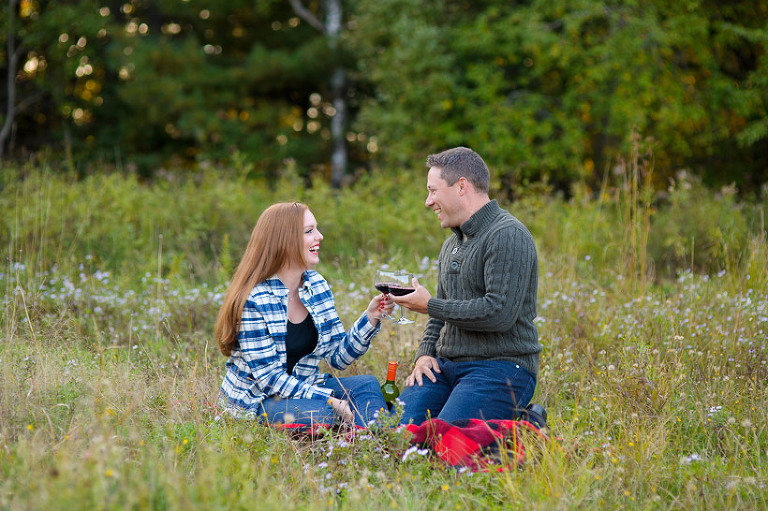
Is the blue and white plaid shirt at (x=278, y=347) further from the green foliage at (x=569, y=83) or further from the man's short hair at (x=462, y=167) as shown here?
the green foliage at (x=569, y=83)

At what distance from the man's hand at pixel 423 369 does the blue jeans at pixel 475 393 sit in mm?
51

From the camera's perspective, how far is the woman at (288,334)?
11.7 feet

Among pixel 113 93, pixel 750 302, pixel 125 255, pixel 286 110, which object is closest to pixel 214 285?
pixel 125 255

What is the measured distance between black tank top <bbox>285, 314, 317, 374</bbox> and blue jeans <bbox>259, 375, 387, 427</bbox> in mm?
230

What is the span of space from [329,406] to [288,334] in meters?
0.44

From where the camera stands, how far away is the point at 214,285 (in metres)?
6.50

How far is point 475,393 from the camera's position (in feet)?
11.3

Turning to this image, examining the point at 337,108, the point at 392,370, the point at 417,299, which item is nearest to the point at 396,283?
the point at 417,299

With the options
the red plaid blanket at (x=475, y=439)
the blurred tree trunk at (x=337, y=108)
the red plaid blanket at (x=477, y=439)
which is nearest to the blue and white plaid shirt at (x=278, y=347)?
the red plaid blanket at (x=475, y=439)

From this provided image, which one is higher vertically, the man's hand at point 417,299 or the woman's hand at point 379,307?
the man's hand at point 417,299

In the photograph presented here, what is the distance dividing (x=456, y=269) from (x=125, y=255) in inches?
173

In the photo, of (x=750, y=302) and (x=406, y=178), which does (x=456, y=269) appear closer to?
(x=750, y=302)

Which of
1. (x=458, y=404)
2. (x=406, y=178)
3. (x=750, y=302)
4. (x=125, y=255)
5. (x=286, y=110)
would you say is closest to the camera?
(x=458, y=404)

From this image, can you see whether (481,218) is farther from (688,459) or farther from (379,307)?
(688,459)
